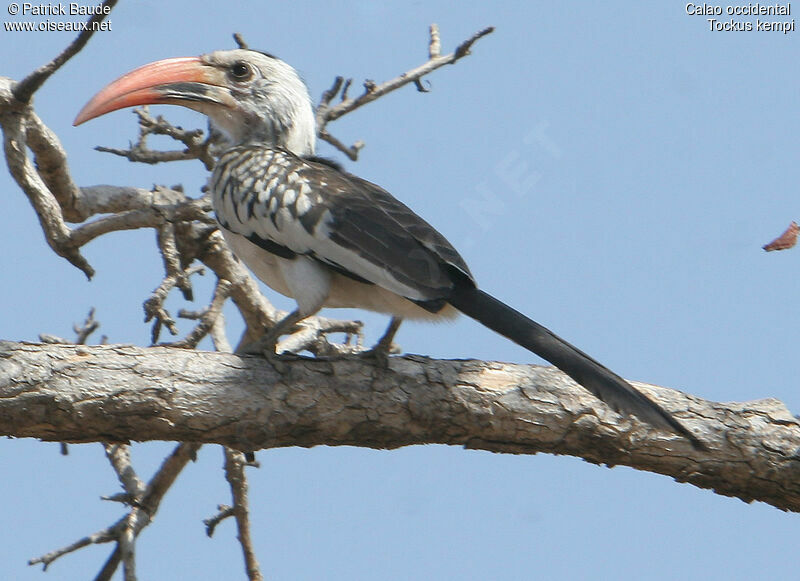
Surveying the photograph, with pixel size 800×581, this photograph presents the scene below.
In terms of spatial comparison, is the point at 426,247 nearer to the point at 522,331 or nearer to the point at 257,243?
the point at 522,331

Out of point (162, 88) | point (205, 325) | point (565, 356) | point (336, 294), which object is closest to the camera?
point (565, 356)

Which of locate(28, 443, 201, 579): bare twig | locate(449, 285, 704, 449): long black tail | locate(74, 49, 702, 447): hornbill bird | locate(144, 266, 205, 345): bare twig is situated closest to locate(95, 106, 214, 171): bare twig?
locate(74, 49, 702, 447): hornbill bird

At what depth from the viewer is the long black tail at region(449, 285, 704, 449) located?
10.0ft

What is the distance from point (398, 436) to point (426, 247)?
0.68 metres

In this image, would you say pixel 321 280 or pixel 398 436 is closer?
pixel 398 436

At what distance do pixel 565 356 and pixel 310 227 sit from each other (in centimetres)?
106

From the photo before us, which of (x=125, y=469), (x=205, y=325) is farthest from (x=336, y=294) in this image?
(x=125, y=469)

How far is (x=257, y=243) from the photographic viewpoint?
3807 millimetres

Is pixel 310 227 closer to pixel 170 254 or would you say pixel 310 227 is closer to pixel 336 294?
pixel 336 294

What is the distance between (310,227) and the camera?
3572 mm

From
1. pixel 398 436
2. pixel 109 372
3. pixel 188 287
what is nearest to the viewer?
pixel 109 372

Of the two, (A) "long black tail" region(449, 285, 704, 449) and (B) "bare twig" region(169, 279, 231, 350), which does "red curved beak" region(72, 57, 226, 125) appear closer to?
(B) "bare twig" region(169, 279, 231, 350)

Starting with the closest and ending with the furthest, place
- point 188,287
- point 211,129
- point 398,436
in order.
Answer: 1. point 398,436
2. point 188,287
3. point 211,129

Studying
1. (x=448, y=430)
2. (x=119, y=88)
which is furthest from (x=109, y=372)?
(x=119, y=88)
